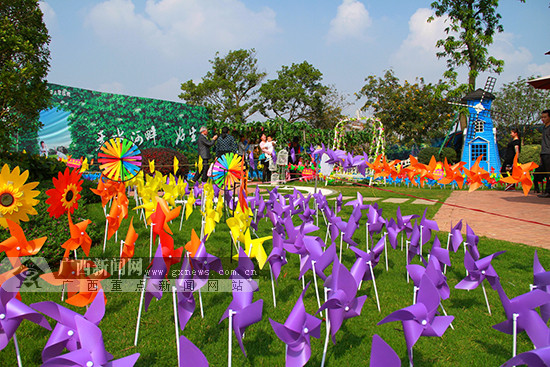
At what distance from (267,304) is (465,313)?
4.47 ft

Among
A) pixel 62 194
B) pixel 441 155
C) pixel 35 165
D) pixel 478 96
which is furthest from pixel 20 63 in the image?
pixel 478 96

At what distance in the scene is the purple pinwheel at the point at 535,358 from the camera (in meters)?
1.12

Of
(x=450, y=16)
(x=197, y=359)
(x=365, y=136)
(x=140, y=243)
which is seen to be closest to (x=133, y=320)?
(x=197, y=359)

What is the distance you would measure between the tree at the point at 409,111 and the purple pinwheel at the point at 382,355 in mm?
24684

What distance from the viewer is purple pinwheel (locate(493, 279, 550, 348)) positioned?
1.44 meters

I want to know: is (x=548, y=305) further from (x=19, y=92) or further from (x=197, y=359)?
(x=19, y=92)

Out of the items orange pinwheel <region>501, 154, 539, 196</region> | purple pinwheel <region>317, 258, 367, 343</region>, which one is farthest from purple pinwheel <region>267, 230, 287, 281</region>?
orange pinwheel <region>501, 154, 539, 196</region>

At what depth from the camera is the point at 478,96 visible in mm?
17750

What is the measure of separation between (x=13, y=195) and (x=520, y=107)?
31802 millimetres

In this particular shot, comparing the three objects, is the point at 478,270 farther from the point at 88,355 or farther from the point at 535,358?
the point at 88,355

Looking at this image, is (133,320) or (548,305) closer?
(548,305)

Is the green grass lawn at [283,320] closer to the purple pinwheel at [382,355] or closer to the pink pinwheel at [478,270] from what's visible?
the pink pinwheel at [478,270]

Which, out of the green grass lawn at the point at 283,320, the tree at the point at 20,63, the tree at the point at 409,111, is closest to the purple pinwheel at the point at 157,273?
the green grass lawn at the point at 283,320

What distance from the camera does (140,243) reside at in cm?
402
